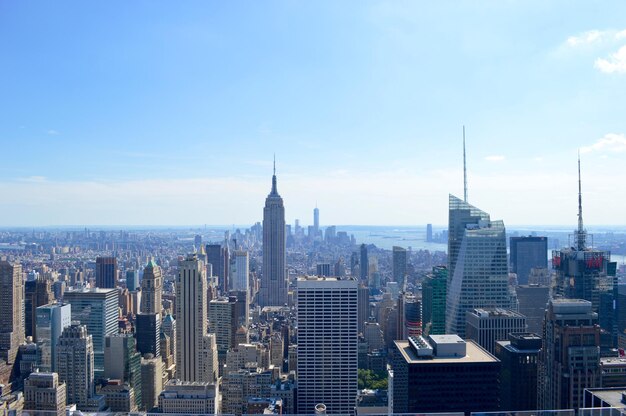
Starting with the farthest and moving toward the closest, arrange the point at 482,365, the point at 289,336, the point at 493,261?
the point at 289,336 → the point at 493,261 → the point at 482,365

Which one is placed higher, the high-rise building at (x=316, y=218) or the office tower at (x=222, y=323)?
the high-rise building at (x=316, y=218)

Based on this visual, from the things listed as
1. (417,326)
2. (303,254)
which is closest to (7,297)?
(417,326)

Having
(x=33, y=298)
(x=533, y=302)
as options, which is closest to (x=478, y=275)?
(x=533, y=302)

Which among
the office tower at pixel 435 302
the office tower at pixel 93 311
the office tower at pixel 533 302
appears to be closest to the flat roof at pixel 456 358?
the office tower at pixel 435 302

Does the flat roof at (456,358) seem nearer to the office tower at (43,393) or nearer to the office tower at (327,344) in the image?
the office tower at (327,344)

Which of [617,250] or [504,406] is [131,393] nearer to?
[504,406]

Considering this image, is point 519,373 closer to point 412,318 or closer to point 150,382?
point 150,382

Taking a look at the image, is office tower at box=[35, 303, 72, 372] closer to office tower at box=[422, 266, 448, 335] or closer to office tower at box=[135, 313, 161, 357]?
office tower at box=[135, 313, 161, 357]
